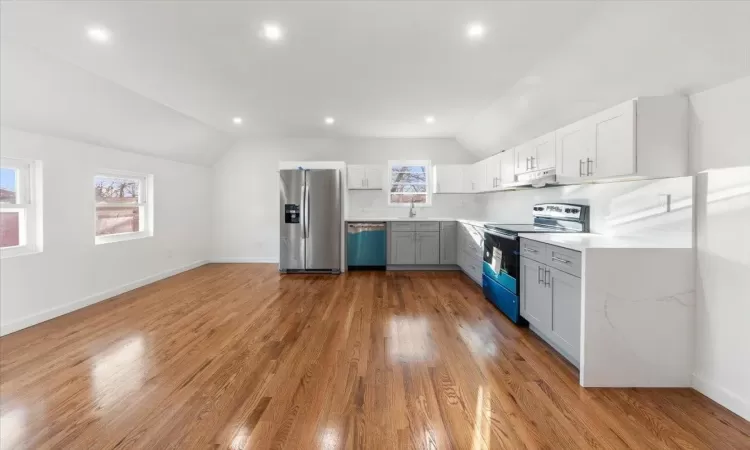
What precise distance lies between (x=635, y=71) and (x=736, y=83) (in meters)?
0.57

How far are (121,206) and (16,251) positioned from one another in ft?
5.43

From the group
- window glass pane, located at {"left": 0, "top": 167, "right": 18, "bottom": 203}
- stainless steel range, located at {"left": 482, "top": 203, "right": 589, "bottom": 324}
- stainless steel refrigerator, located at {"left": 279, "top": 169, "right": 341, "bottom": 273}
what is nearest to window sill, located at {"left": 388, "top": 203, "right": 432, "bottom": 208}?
stainless steel refrigerator, located at {"left": 279, "top": 169, "right": 341, "bottom": 273}

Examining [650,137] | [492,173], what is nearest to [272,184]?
[492,173]

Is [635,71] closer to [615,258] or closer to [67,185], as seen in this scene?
[615,258]

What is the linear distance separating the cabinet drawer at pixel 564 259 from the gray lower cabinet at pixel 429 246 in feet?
10.9

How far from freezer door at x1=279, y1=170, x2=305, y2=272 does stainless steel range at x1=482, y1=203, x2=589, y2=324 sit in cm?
323

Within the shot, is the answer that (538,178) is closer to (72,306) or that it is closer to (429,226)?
(429,226)

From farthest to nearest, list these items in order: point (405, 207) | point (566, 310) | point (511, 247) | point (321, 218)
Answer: point (405, 207), point (321, 218), point (511, 247), point (566, 310)

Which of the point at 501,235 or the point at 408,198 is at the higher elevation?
the point at 408,198

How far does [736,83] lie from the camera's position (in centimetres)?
198

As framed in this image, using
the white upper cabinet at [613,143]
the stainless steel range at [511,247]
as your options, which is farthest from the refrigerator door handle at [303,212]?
the white upper cabinet at [613,143]

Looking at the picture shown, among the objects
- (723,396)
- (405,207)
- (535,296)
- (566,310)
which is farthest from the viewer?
(405,207)

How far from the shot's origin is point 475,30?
2.65 metres

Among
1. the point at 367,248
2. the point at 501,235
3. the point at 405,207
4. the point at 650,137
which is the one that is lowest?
the point at 367,248
